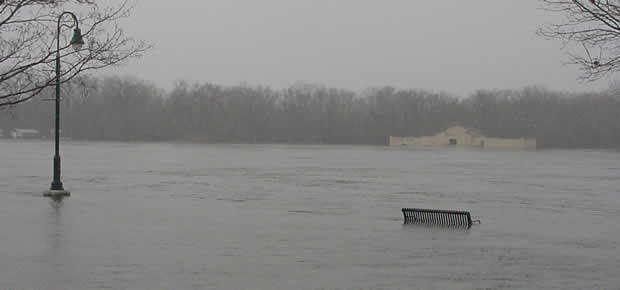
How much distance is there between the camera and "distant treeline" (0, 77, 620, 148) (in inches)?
6127

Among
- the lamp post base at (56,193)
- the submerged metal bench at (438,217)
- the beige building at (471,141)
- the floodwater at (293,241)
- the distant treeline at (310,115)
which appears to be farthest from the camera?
the distant treeline at (310,115)

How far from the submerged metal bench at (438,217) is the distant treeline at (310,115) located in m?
138

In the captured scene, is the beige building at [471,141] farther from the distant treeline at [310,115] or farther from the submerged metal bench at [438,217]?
the submerged metal bench at [438,217]

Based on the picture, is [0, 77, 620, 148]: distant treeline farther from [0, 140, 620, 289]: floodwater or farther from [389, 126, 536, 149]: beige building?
[0, 140, 620, 289]: floodwater

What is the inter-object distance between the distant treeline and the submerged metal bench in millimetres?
138223

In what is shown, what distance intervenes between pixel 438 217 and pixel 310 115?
527 feet

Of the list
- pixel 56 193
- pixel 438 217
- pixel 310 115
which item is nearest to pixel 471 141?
pixel 310 115

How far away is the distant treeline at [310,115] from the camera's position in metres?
156

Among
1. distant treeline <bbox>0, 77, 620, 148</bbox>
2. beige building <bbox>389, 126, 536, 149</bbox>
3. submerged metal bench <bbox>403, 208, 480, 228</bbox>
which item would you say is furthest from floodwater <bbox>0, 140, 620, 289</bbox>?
distant treeline <bbox>0, 77, 620, 148</bbox>

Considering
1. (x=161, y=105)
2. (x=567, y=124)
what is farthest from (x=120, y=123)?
(x=567, y=124)

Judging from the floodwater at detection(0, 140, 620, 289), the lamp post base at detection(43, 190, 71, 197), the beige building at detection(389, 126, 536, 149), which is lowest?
the floodwater at detection(0, 140, 620, 289)

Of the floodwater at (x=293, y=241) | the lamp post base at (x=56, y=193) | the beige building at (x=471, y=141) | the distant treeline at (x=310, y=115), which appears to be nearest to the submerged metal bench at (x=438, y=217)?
the floodwater at (x=293, y=241)

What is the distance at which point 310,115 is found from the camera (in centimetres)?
17688

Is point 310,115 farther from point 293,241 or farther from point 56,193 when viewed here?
point 293,241
